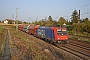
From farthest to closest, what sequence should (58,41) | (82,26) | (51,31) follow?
1. (82,26)
2. (51,31)
3. (58,41)

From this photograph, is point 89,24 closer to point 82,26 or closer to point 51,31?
point 82,26

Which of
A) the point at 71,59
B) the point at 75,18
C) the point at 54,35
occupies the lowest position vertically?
the point at 71,59

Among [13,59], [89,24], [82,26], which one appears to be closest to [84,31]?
[82,26]

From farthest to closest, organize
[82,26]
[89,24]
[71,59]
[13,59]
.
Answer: [82,26], [89,24], [71,59], [13,59]

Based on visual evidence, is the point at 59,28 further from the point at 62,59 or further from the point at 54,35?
the point at 62,59

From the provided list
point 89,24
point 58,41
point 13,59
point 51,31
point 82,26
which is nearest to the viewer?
point 13,59

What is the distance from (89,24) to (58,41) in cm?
2033

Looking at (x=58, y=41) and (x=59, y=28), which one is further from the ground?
(x=59, y=28)

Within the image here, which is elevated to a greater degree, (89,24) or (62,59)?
(89,24)

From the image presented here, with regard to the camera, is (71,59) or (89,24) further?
(89,24)

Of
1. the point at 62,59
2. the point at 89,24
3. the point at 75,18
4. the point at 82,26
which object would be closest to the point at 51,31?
the point at 62,59

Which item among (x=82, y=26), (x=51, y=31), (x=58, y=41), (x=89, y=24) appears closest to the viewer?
(x=58, y=41)

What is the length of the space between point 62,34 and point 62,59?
783 cm

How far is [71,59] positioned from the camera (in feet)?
43.0
